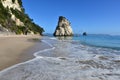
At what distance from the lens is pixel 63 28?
135375 millimetres

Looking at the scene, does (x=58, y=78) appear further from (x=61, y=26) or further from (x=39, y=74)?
(x=61, y=26)

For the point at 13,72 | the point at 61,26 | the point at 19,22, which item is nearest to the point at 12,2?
the point at 19,22

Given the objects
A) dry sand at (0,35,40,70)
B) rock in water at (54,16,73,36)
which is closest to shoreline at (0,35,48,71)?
dry sand at (0,35,40,70)

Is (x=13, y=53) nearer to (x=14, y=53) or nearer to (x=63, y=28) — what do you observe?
(x=14, y=53)

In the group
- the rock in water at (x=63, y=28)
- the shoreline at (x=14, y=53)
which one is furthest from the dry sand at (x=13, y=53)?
the rock in water at (x=63, y=28)

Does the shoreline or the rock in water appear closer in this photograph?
the shoreline

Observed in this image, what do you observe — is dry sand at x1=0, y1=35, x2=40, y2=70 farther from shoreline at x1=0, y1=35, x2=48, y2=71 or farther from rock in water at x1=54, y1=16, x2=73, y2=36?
Answer: rock in water at x1=54, y1=16, x2=73, y2=36

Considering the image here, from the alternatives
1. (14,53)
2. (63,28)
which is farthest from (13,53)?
(63,28)

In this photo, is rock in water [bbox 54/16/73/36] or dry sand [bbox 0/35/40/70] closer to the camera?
dry sand [bbox 0/35/40/70]

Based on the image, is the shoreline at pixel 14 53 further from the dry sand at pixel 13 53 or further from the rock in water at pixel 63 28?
the rock in water at pixel 63 28

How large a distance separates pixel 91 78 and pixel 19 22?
237 ft

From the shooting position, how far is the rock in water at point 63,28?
13339 centimetres

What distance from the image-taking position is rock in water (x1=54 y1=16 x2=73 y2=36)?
133387mm

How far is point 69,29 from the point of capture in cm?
14000
